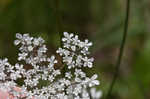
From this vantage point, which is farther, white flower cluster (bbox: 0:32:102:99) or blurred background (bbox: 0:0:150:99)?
blurred background (bbox: 0:0:150:99)

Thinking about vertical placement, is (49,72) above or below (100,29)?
below

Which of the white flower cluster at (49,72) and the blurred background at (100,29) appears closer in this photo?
the white flower cluster at (49,72)

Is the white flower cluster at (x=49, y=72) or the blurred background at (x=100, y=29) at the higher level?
the blurred background at (x=100, y=29)

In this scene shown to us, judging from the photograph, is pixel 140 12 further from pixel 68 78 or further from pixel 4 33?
pixel 68 78

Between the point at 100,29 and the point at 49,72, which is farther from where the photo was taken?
the point at 100,29

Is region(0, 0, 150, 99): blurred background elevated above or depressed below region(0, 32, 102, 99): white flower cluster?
above
